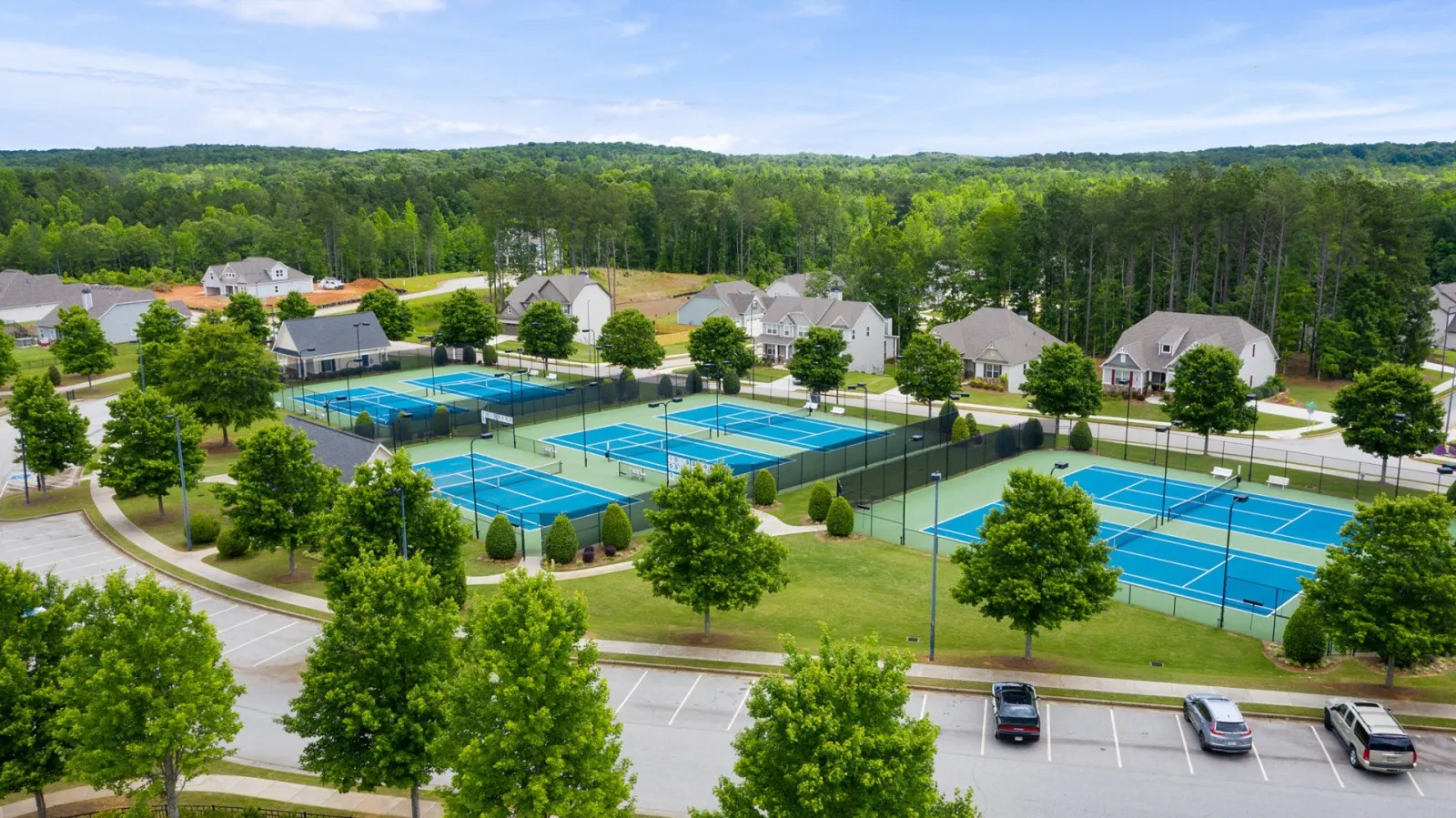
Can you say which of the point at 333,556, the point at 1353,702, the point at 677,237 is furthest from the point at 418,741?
the point at 677,237

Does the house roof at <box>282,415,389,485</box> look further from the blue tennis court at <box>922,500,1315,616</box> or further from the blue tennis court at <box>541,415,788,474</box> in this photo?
the blue tennis court at <box>922,500,1315,616</box>

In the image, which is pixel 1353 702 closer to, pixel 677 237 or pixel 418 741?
pixel 418 741

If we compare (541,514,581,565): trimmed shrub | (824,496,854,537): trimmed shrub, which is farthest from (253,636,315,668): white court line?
(824,496,854,537): trimmed shrub

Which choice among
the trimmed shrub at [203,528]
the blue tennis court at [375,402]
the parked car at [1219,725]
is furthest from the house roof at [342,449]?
the parked car at [1219,725]

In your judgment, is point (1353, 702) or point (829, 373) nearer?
point (1353, 702)

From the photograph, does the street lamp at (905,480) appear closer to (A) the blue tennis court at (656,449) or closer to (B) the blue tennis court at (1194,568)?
(B) the blue tennis court at (1194,568)

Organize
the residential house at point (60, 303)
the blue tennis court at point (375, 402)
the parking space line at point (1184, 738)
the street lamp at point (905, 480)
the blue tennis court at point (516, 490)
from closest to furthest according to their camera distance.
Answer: the parking space line at point (1184, 738), the street lamp at point (905, 480), the blue tennis court at point (516, 490), the blue tennis court at point (375, 402), the residential house at point (60, 303)
